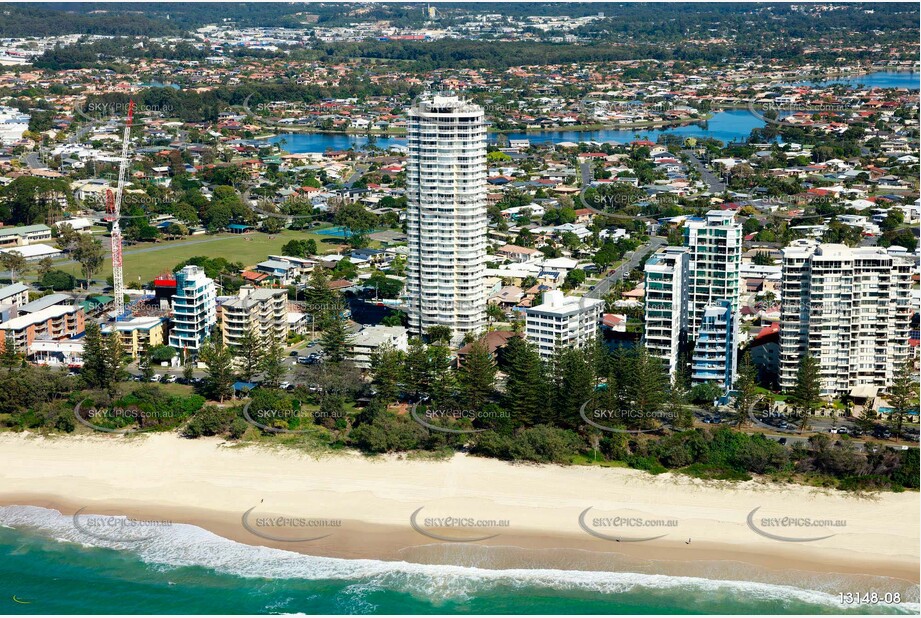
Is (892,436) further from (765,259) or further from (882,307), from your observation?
(765,259)

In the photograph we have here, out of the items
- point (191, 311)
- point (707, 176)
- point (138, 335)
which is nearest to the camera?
point (191, 311)

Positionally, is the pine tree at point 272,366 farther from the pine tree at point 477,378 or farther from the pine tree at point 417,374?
the pine tree at point 477,378

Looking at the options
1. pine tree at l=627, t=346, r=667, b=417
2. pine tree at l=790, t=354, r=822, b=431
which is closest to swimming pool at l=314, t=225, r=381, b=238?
pine tree at l=627, t=346, r=667, b=417

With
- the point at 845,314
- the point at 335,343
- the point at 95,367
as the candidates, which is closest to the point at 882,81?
the point at 845,314

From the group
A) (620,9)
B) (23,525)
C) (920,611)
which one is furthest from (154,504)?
(620,9)

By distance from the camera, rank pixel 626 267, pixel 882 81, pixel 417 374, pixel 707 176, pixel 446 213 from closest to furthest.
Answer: pixel 417 374 → pixel 446 213 → pixel 626 267 → pixel 707 176 → pixel 882 81

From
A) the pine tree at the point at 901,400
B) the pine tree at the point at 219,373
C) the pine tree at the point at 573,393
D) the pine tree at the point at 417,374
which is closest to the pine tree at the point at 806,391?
the pine tree at the point at 901,400

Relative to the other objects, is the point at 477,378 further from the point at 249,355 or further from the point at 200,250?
the point at 200,250

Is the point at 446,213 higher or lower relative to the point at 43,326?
higher
